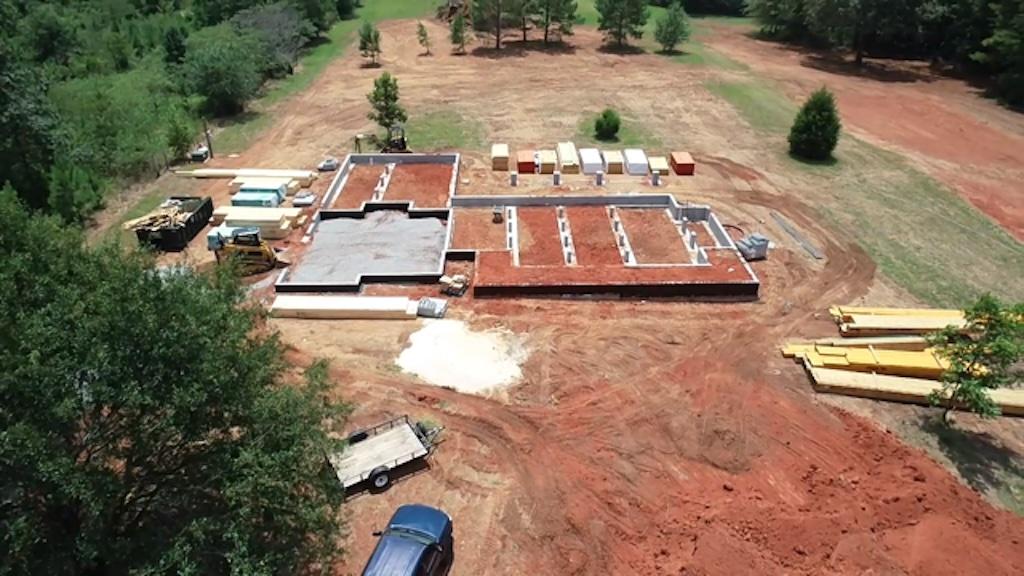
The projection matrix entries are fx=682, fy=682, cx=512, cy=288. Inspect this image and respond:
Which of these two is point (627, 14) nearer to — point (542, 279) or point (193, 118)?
point (193, 118)

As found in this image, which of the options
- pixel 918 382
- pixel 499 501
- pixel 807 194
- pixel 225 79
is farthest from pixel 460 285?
pixel 225 79

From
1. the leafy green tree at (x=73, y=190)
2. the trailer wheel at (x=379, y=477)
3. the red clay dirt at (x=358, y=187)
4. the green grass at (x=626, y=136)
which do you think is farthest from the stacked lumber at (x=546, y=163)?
the trailer wheel at (x=379, y=477)

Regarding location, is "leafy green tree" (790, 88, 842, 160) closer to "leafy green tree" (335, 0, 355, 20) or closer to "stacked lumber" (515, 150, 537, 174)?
"stacked lumber" (515, 150, 537, 174)

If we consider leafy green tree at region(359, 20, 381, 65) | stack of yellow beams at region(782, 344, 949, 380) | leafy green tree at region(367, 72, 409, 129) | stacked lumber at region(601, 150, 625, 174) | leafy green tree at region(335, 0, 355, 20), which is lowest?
stack of yellow beams at region(782, 344, 949, 380)

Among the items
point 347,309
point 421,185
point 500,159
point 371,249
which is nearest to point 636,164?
point 500,159

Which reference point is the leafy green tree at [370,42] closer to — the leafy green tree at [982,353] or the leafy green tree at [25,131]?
the leafy green tree at [25,131]

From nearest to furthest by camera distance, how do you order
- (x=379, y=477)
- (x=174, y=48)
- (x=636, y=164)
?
(x=379, y=477) → (x=636, y=164) → (x=174, y=48)

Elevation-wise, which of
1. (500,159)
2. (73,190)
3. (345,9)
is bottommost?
(73,190)

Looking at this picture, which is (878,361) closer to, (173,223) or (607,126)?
(607,126)

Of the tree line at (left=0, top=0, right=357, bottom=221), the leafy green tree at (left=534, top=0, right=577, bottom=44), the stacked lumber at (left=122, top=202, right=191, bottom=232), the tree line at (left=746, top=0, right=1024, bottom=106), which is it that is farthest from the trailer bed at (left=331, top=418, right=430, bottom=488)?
the leafy green tree at (left=534, top=0, right=577, bottom=44)
